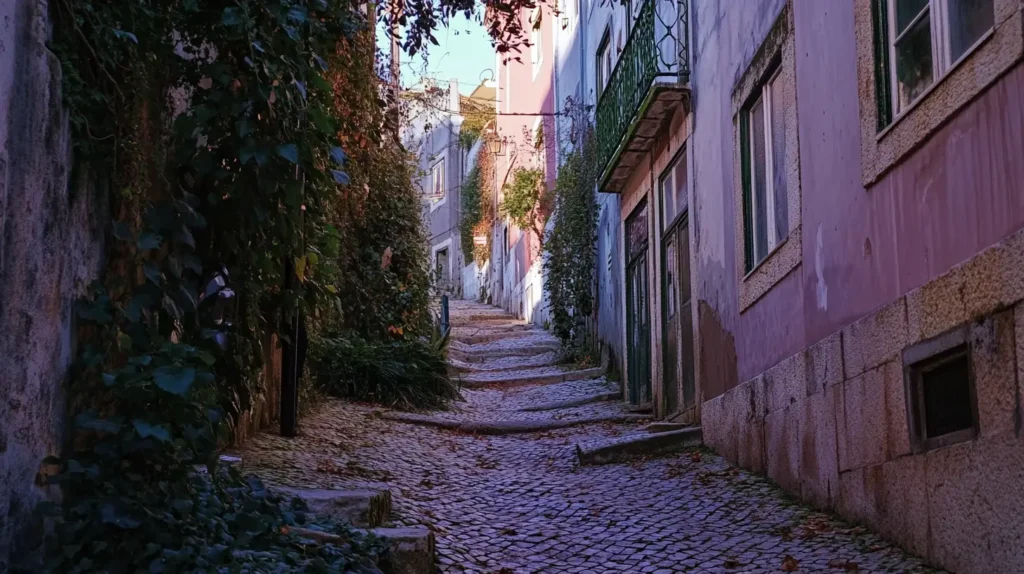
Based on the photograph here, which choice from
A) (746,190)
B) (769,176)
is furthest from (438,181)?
(769,176)

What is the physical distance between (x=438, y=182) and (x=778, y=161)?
29.2 meters

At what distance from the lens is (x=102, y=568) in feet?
11.0

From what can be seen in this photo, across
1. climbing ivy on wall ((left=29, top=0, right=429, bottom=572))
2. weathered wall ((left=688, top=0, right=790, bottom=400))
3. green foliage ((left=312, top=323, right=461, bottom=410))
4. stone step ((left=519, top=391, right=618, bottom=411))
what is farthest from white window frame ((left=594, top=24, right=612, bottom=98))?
climbing ivy on wall ((left=29, top=0, right=429, bottom=572))

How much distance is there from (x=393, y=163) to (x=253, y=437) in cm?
591

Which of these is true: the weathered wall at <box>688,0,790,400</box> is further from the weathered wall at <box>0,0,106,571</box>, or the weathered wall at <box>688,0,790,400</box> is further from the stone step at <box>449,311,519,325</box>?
the stone step at <box>449,311,519,325</box>

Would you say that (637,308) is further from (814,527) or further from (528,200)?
(528,200)

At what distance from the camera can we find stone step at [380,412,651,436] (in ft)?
33.2

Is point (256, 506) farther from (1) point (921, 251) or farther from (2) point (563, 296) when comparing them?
(2) point (563, 296)

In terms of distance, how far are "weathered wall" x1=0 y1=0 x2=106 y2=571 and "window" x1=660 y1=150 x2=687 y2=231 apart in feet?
23.1

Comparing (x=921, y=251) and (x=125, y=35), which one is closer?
(x=125, y=35)

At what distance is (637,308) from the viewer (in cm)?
1208

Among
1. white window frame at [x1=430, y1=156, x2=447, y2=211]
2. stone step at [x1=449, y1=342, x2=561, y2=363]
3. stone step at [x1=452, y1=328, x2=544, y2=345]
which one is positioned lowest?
stone step at [x1=449, y1=342, x2=561, y2=363]

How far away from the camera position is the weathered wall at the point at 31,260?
10.6 feet

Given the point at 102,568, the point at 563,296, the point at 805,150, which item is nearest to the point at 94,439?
the point at 102,568
